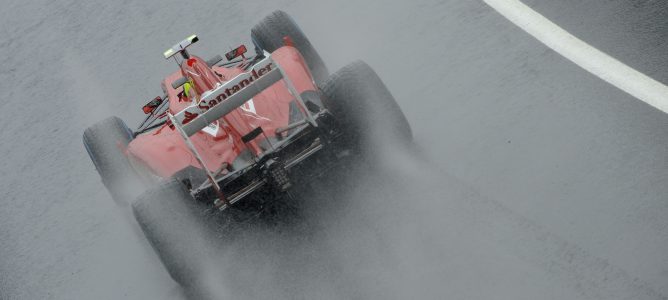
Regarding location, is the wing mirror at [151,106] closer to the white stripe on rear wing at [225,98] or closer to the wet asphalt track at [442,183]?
the wet asphalt track at [442,183]

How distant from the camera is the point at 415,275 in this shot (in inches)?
250

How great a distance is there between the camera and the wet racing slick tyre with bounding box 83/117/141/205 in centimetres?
861

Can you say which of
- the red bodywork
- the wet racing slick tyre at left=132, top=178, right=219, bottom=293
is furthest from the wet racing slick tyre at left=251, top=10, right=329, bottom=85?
the wet racing slick tyre at left=132, top=178, right=219, bottom=293

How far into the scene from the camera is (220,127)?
25.4 ft

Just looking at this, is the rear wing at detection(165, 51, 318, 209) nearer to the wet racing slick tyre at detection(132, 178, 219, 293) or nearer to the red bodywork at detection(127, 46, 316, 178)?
the wet racing slick tyre at detection(132, 178, 219, 293)

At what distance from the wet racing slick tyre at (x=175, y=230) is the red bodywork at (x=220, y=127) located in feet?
2.09

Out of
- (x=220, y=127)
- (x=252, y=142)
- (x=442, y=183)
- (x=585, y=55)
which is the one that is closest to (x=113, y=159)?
(x=220, y=127)

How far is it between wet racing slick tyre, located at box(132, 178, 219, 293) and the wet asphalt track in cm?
33

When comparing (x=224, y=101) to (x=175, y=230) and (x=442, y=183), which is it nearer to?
(x=175, y=230)

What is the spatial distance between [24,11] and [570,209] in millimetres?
11081

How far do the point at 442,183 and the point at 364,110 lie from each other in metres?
0.95

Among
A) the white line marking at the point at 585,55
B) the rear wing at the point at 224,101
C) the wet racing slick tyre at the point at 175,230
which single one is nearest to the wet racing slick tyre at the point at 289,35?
the rear wing at the point at 224,101

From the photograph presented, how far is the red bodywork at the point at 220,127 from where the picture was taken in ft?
24.9

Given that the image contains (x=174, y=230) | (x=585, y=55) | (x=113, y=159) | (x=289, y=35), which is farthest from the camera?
(x=289, y=35)
